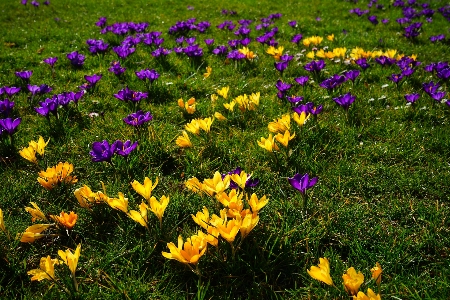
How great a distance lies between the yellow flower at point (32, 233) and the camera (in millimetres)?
2172

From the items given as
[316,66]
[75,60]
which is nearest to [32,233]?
[316,66]

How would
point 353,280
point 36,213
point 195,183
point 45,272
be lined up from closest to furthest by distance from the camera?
point 353,280, point 45,272, point 36,213, point 195,183

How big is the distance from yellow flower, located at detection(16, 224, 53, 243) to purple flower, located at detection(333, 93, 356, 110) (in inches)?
118

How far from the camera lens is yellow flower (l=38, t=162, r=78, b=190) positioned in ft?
8.48

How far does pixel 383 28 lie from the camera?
884cm

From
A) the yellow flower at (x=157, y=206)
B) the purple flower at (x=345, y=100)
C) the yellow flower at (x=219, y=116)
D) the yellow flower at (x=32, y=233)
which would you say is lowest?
the yellow flower at (x=32, y=233)

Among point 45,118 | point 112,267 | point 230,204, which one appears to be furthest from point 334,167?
point 45,118

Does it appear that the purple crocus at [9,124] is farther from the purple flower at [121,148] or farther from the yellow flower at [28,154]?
the purple flower at [121,148]

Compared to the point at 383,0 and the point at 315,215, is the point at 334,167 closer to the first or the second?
the point at 315,215

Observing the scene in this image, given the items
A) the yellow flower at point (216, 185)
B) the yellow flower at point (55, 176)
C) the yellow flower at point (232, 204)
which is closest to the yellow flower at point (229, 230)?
the yellow flower at point (232, 204)

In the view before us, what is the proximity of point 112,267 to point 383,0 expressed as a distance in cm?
1362

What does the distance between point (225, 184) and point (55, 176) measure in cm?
132

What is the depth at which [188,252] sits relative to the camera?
6.18 feet

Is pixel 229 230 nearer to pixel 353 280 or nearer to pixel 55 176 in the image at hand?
pixel 353 280
